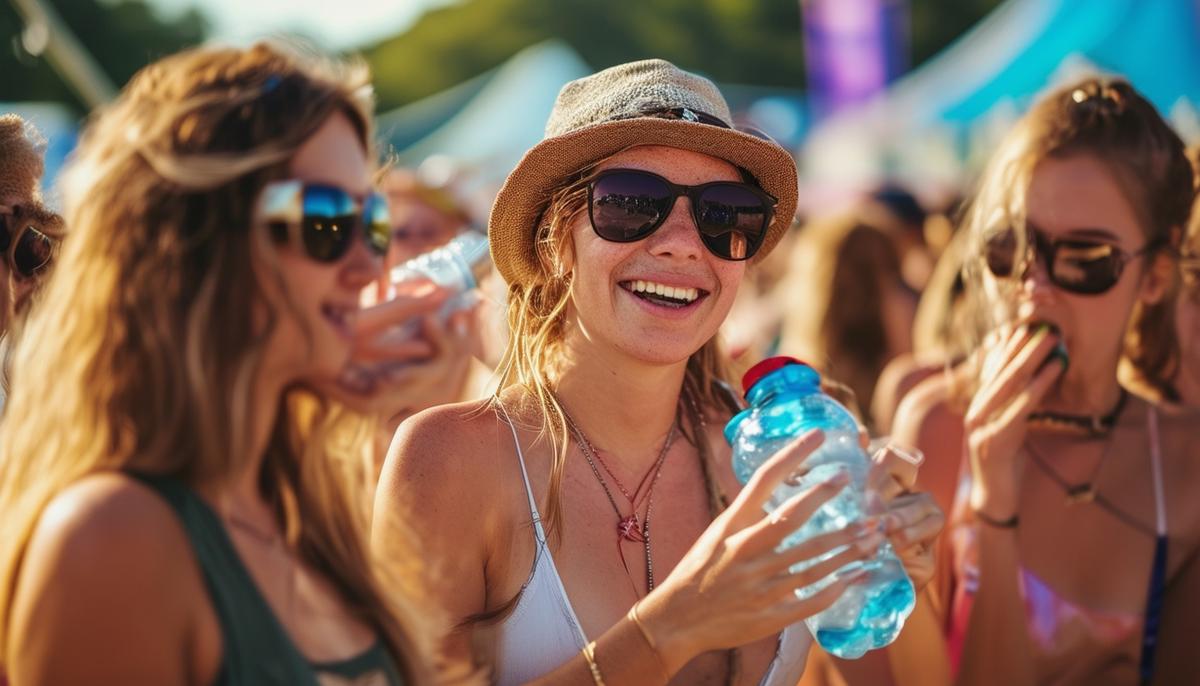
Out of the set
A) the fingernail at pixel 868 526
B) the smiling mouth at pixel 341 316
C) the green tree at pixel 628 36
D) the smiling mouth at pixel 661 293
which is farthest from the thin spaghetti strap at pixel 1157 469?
the green tree at pixel 628 36

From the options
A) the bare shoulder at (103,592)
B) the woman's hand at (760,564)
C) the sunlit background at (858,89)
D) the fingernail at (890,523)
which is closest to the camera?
the bare shoulder at (103,592)

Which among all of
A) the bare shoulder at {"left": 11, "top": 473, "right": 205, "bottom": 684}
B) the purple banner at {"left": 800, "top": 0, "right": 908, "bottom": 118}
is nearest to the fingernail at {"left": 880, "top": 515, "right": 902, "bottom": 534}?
the bare shoulder at {"left": 11, "top": 473, "right": 205, "bottom": 684}

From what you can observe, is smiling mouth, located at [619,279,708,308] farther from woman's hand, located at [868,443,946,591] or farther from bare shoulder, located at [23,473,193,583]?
bare shoulder, located at [23,473,193,583]

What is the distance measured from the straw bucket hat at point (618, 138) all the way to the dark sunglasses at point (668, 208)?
88mm

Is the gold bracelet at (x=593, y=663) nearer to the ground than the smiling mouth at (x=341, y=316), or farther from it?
nearer to the ground

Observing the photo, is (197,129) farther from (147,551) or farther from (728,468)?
(728,468)

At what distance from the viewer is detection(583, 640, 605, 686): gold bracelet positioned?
2.39m

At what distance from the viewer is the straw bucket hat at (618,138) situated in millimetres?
2795

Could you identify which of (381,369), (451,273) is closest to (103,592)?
(381,369)

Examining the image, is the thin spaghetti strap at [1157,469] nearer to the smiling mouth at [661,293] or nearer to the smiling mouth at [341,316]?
the smiling mouth at [661,293]

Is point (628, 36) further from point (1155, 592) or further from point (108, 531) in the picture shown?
point (108, 531)

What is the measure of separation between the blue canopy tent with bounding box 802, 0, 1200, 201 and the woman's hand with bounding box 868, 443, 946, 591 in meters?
9.61

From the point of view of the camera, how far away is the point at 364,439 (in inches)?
85.7

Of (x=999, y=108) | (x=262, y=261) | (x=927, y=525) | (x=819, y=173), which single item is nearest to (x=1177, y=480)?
(x=927, y=525)
